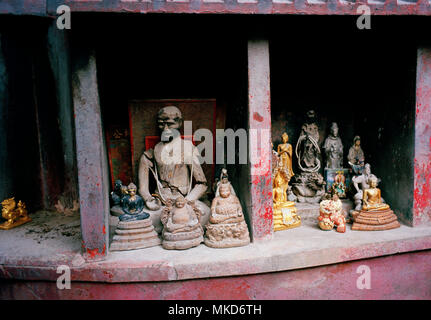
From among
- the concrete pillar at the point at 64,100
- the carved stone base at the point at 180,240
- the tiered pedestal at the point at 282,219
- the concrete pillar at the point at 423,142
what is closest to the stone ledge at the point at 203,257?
the carved stone base at the point at 180,240

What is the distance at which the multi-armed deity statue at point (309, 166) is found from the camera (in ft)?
14.7

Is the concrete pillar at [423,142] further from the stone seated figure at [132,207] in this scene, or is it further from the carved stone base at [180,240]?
the stone seated figure at [132,207]

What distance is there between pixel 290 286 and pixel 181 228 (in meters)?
1.29

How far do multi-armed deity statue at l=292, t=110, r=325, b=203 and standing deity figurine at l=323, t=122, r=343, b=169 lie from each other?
5.5 inches

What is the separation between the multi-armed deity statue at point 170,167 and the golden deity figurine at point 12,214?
1.67m

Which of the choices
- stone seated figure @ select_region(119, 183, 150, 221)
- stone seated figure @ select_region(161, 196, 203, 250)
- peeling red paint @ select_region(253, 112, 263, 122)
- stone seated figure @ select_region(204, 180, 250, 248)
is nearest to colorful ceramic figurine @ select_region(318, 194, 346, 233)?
stone seated figure @ select_region(204, 180, 250, 248)

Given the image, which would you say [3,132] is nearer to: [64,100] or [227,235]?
[64,100]

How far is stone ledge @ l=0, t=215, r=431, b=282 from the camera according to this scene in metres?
3.12

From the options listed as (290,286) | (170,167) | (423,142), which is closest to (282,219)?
(290,286)

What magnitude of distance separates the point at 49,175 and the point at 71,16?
9.13ft

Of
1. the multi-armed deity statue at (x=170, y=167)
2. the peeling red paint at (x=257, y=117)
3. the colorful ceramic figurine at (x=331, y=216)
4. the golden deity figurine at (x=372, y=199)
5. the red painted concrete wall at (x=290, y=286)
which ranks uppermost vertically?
the peeling red paint at (x=257, y=117)

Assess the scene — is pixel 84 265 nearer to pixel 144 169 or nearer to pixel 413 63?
pixel 144 169

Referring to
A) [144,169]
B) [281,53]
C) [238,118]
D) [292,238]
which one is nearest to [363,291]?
[292,238]

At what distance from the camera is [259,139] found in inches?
134
